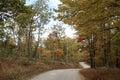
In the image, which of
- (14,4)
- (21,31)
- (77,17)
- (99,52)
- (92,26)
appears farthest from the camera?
(21,31)

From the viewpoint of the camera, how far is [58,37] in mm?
83938

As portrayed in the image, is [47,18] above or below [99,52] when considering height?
above

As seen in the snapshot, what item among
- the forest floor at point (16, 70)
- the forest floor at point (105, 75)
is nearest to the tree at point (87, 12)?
the forest floor at point (105, 75)

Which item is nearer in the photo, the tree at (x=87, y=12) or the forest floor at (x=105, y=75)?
the tree at (x=87, y=12)

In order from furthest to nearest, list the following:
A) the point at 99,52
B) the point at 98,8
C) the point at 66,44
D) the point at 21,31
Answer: the point at 66,44, the point at 21,31, the point at 99,52, the point at 98,8

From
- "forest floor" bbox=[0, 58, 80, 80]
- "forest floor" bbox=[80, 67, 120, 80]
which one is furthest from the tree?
"forest floor" bbox=[0, 58, 80, 80]

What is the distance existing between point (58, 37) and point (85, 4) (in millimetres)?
71727

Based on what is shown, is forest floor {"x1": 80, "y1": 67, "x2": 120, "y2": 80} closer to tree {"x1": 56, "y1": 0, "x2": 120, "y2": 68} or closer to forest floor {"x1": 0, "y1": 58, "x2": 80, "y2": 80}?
tree {"x1": 56, "y1": 0, "x2": 120, "y2": 68}

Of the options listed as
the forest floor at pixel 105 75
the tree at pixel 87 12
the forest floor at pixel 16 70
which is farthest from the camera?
the forest floor at pixel 16 70

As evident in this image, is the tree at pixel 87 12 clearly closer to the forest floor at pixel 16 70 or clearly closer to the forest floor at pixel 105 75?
the forest floor at pixel 105 75

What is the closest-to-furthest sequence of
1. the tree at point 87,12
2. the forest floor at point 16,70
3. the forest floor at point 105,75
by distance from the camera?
the tree at point 87,12 → the forest floor at point 105,75 → the forest floor at point 16,70

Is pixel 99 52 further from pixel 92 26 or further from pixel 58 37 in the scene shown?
pixel 58 37

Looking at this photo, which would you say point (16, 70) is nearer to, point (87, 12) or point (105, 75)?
point (105, 75)

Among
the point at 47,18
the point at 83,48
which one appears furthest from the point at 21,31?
the point at 83,48
